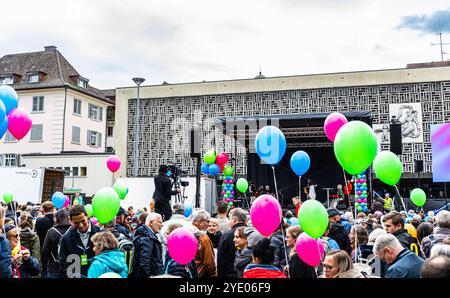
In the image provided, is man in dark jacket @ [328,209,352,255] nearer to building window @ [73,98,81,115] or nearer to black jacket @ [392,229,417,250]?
black jacket @ [392,229,417,250]

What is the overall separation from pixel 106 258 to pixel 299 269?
1.76 meters

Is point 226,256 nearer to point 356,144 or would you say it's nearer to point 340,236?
point 340,236

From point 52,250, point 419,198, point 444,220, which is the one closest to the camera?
point 444,220

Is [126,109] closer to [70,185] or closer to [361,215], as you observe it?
[70,185]

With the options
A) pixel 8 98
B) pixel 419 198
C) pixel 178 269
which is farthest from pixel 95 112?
pixel 178 269

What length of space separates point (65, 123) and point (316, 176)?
18.3 meters

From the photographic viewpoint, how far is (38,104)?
31891 millimetres

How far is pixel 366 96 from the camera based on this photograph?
24969 millimetres

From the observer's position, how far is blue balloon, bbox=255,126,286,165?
19.7ft

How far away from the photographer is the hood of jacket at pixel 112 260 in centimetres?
353

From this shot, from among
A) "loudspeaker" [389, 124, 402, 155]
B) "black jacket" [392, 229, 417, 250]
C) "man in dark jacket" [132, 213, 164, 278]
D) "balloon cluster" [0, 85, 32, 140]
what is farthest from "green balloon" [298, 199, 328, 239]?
"loudspeaker" [389, 124, 402, 155]

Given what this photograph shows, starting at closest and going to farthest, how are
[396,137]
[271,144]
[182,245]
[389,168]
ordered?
[182,245] → [389,168] → [271,144] → [396,137]
